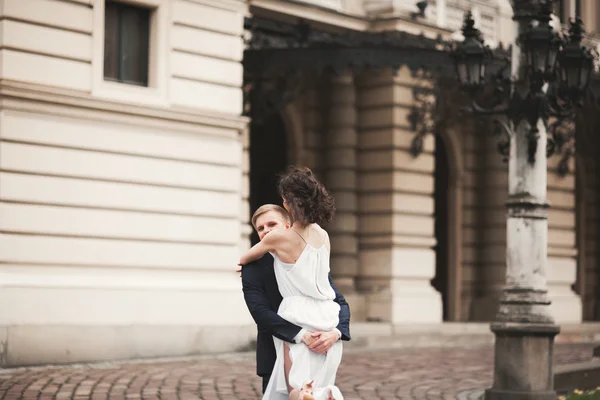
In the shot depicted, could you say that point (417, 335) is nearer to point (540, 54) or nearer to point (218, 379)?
point (218, 379)

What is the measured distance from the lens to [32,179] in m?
14.4

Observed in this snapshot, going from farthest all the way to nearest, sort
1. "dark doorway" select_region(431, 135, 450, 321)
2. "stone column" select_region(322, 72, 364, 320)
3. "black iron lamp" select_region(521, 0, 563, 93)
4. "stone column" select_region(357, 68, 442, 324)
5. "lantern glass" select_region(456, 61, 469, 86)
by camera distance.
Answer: "dark doorway" select_region(431, 135, 450, 321)
"stone column" select_region(322, 72, 364, 320)
"stone column" select_region(357, 68, 442, 324)
"lantern glass" select_region(456, 61, 469, 86)
"black iron lamp" select_region(521, 0, 563, 93)

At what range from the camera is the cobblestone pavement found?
11.1 m

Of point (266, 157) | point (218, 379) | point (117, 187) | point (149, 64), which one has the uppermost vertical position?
point (149, 64)

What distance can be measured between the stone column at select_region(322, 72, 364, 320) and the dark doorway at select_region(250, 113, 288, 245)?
42.2 inches

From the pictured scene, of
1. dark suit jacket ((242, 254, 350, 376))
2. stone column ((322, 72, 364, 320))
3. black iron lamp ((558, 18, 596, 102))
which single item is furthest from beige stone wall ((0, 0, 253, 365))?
dark suit jacket ((242, 254, 350, 376))

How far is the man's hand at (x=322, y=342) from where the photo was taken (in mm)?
5973

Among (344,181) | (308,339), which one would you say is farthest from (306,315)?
(344,181)

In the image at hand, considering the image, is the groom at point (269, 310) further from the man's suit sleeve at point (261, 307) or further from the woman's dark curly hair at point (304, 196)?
the woman's dark curly hair at point (304, 196)

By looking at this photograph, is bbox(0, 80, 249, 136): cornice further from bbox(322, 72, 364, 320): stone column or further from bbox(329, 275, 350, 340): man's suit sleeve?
bbox(329, 275, 350, 340): man's suit sleeve

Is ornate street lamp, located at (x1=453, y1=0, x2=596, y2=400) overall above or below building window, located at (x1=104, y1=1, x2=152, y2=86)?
below

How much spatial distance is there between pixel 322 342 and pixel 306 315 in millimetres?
168

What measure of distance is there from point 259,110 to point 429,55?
9.78 feet

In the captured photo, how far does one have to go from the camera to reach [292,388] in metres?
6.00
